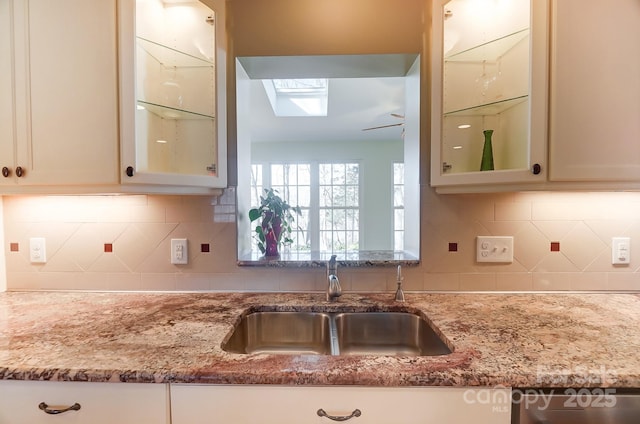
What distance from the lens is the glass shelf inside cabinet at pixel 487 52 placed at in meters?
1.23

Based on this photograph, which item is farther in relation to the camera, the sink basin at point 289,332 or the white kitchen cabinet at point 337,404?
the sink basin at point 289,332

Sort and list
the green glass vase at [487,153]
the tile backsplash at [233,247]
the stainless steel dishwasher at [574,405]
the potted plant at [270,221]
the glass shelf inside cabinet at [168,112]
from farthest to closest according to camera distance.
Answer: the potted plant at [270,221], the tile backsplash at [233,247], the green glass vase at [487,153], the glass shelf inside cabinet at [168,112], the stainless steel dishwasher at [574,405]

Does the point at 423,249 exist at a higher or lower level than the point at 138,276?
higher

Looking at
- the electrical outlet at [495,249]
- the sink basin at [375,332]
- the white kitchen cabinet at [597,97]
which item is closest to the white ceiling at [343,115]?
the white kitchen cabinet at [597,97]

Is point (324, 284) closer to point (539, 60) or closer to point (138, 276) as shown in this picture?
point (138, 276)

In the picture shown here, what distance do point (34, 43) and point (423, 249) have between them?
5.63 ft

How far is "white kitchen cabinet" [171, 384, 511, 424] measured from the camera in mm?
772

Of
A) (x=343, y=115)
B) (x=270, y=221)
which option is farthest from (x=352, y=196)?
(x=270, y=221)

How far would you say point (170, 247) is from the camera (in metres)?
1.43

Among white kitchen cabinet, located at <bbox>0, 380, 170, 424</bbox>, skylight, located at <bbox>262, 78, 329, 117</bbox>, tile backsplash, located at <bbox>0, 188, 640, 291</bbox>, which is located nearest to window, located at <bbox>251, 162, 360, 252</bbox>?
skylight, located at <bbox>262, 78, 329, 117</bbox>

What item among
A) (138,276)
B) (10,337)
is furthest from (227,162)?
(10,337)

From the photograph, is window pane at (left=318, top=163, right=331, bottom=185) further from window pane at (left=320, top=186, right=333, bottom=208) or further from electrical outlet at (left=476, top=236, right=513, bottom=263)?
electrical outlet at (left=476, top=236, right=513, bottom=263)

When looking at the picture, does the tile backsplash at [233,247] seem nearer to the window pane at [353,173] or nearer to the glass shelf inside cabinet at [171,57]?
the glass shelf inside cabinet at [171,57]

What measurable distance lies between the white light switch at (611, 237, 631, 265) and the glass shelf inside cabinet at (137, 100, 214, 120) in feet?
6.13
